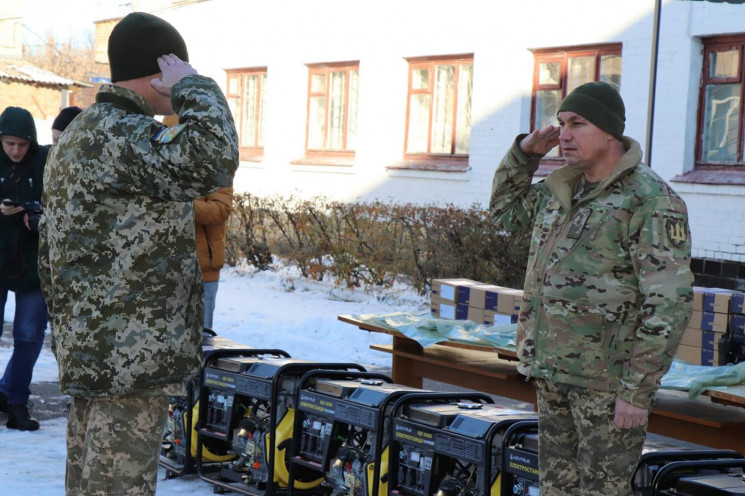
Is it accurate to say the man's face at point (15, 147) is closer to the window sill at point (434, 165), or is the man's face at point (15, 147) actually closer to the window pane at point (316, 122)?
the window sill at point (434, 165)

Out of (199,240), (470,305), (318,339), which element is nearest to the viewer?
(199,240)

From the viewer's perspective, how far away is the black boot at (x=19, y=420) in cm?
647

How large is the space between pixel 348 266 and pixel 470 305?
579 centimetres

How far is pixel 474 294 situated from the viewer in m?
7.32

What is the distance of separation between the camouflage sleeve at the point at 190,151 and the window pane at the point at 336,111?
52.7ft

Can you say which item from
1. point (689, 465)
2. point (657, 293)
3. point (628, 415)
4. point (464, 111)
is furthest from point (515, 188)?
point (464, 111)

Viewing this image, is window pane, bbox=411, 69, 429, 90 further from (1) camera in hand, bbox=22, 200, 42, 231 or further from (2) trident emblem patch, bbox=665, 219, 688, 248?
(2) trident emblem patch, bbox=665, 219, 688, 248

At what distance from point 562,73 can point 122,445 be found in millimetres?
12607

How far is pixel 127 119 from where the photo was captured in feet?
10.0

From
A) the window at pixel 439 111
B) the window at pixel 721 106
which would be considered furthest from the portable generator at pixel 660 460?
the window at pixel 439 111

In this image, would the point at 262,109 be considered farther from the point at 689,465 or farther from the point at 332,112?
the point at 689,465

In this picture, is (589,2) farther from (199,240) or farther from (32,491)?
(32,491)

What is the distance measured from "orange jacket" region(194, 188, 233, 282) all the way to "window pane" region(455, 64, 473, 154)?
415 inches

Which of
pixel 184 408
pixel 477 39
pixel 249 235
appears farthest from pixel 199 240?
pixel 477 39
